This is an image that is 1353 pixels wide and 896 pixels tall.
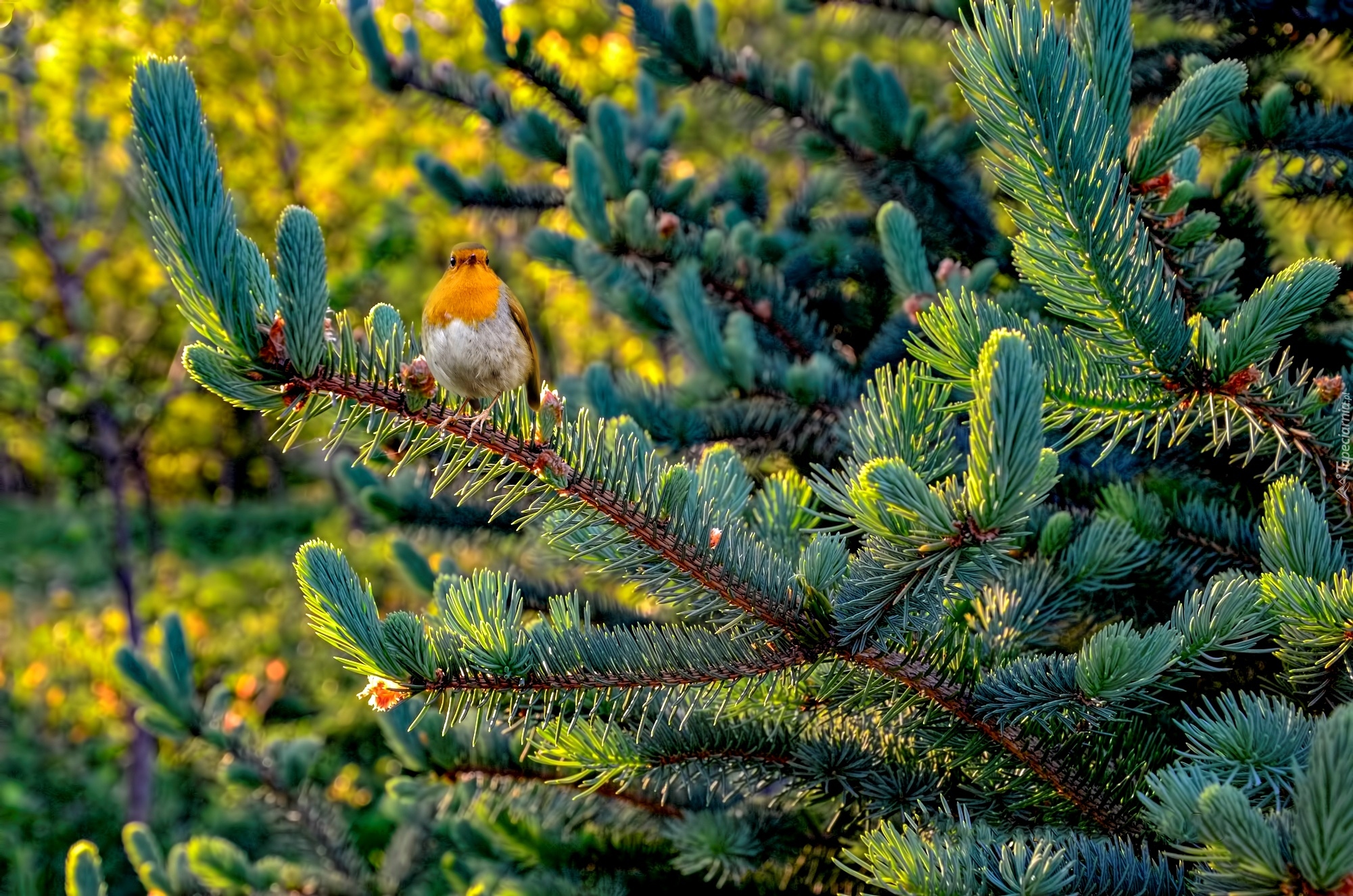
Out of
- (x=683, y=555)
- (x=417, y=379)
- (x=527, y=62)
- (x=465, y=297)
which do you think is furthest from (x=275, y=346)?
(x=527, y=62)

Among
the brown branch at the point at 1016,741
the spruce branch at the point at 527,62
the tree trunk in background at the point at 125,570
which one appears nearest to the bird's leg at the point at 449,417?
the brown branch at the point at 1016,741

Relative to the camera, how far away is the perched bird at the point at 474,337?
77.2 inches

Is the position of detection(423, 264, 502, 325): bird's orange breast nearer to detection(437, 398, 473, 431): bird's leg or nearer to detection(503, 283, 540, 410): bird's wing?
detection(503, 283, 540, 410): bird's wing

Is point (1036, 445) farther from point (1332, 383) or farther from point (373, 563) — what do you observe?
point (373, 563)

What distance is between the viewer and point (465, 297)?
205 cm

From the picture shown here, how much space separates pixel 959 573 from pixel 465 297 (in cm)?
137

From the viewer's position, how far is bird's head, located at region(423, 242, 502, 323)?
2.01m

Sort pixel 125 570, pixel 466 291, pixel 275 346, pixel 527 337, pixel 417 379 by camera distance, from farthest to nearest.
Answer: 1. pixel 125 570
2. pixel 527 337
3. pixel 466 291
4. pixel 417 379
5. pixel 275 346

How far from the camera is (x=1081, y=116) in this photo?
3.36ft

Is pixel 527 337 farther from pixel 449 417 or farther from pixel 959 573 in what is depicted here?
pixel 959 573

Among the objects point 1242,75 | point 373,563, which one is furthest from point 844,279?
point 373,563

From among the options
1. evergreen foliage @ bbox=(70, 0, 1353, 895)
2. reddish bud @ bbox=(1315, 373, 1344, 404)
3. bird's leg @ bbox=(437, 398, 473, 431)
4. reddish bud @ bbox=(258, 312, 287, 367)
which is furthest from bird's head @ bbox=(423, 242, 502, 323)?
reddish bud @ bbox=(1315, 373, 1344, 404)

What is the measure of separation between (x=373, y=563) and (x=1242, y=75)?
6334 millimetres

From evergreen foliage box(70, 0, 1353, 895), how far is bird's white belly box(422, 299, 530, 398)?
56 cm
